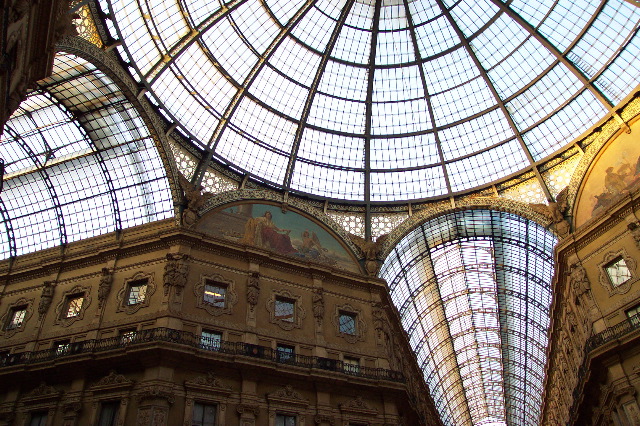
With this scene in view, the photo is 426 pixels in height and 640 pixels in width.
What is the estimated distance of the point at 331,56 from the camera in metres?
37.7

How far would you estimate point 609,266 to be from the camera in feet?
93.5

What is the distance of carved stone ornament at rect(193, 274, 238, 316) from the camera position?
90.5 ft

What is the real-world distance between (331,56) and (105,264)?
20855 mm

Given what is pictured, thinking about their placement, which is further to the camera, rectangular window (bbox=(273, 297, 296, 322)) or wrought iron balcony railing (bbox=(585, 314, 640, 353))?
rectangular window (bbox=(273, 297, 296, 322))

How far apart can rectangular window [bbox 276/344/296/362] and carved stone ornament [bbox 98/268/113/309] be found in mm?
9725

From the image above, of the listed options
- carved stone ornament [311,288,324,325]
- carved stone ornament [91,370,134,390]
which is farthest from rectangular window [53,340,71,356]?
carved stone ornament [311,288,324,325]

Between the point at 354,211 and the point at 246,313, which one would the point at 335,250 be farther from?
the point at 246,313

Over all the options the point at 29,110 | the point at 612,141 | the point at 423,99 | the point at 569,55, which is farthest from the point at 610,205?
the point at 29,110

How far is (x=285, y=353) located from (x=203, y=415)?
17.0 ft

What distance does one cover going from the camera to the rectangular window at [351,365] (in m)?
28.4

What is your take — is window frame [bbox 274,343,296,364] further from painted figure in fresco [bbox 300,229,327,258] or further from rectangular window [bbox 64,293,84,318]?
rectangular window [bbox 64,293,84,318]

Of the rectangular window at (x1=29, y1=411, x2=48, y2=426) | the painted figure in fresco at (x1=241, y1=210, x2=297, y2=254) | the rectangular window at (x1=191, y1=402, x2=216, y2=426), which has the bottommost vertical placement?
the rectangular window at (x1=191, y1=402, x2=216, y2=426)

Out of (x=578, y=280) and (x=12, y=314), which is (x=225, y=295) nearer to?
(x=12, y=314)

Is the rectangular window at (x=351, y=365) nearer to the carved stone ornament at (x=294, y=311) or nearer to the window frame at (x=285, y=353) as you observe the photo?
the window frame at (x=285, y=353)
